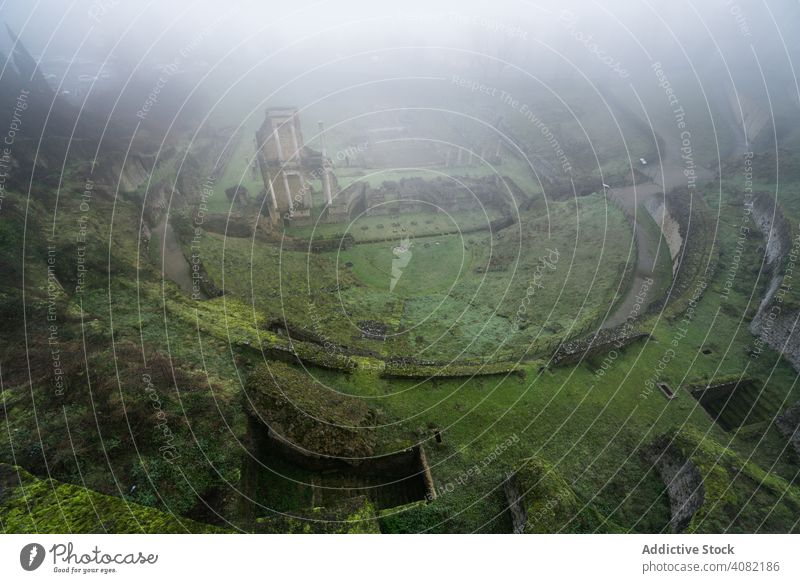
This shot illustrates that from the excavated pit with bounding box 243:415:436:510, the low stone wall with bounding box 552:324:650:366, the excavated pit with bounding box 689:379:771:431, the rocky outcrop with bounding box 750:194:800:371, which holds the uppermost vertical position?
the rocky outcrop with bounding box 750:194:800:371

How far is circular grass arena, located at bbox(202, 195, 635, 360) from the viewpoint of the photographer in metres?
26.7

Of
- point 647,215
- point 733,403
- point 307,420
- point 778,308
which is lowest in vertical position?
point 733,403

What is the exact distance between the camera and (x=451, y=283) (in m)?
35.9

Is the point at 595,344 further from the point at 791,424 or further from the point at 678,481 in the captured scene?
the point at 791,424

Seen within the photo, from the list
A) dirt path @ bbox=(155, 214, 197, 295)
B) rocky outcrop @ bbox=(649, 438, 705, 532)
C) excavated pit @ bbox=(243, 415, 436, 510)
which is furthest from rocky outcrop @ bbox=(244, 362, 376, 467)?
dirt path @ bbox=(155, 214, 197, 295)

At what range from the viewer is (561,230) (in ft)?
134

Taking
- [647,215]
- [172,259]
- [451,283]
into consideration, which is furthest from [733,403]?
[172,259]

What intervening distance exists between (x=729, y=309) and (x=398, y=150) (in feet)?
179

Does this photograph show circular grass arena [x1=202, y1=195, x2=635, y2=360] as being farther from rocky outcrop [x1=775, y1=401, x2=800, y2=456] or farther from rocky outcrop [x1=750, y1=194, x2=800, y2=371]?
rocky outcrop [x1=775, y1=401, x2=800, y2=456]

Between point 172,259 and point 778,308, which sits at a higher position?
point 172,259

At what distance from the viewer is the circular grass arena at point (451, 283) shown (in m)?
26.7

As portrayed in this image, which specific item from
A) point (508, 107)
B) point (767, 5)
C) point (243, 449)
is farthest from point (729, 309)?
point (767, 5)

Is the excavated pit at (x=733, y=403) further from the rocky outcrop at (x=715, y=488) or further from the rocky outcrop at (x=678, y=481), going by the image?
the rocky outcrop at (x=678, y=481)

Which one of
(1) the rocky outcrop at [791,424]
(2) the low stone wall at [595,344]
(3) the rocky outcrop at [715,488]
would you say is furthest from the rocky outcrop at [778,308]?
(3) the rocky outcrop at [715,488]
